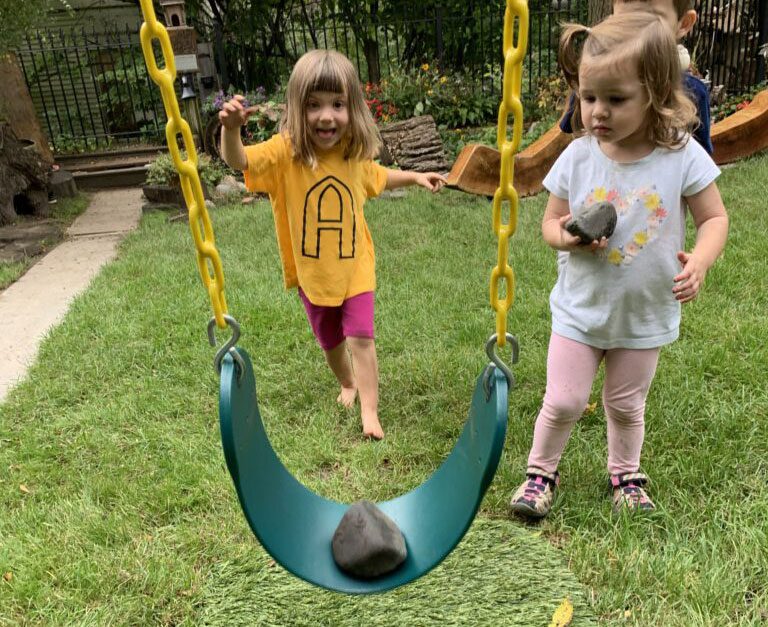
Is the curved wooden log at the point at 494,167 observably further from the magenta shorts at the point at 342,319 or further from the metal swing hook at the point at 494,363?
the metal swing hook at the point at 494,363

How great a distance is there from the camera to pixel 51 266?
5.43 metres

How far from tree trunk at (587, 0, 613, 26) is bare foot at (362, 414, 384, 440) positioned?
4.07 meters

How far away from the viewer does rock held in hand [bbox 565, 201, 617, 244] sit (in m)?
1.75

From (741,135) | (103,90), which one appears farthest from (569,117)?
(103,90)

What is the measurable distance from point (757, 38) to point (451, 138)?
159 inches

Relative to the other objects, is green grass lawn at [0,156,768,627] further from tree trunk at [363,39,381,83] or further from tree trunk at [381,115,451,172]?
tree trunk at [363,39,381,83]

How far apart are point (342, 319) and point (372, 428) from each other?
0.43 metres

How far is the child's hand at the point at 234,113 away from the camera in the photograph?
1989 mm

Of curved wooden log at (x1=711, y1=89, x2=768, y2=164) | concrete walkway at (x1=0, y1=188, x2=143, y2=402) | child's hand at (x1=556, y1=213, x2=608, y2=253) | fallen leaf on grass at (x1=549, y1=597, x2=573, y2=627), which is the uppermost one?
child's hand at (x1=556, y1=213, x2=608, y2=253)

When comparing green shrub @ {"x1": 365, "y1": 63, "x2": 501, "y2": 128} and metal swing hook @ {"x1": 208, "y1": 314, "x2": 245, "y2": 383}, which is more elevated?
metal swing hook @ {"x1": 208, "y1": 314, "x2": 245, "y2": 383}

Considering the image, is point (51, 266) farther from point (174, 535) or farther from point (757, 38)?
point (757, 38)

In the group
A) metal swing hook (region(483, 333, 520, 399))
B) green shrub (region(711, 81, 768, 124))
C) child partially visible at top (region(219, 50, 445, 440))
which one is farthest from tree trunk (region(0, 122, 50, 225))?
green shrub (region(711, 81, 768, 124))

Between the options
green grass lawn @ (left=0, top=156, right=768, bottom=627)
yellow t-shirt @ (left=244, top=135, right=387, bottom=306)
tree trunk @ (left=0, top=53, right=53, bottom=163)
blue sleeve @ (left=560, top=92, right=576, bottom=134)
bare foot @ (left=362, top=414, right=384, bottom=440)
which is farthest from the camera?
tree trunk @ (left=0, top=53, right=53, bottom=163)

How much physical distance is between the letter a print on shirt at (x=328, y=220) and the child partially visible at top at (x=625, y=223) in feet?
2.77
